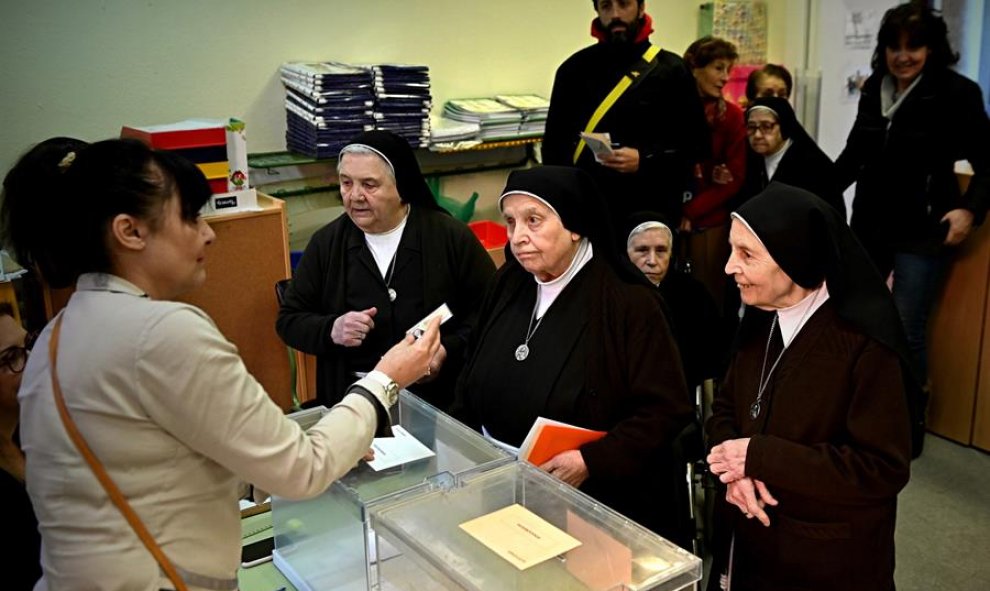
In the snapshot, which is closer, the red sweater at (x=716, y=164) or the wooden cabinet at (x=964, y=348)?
the wooden cabinet at (x=964, y=348)

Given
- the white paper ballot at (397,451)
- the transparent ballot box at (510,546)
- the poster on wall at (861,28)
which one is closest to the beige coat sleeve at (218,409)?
the transparent ballot box at (510,546)

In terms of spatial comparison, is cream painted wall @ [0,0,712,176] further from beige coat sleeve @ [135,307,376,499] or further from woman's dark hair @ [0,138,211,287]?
beige coat sleeve @ [135,307,376,499]

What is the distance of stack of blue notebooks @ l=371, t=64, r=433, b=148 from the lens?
4266mm

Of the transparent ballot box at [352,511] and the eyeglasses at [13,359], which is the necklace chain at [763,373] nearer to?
the transparent ballot box at [352,511]

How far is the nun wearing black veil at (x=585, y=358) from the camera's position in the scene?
7.79 ft

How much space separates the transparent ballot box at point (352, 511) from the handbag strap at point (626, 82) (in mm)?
2306

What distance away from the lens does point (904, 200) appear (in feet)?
13.0

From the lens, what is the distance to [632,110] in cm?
410

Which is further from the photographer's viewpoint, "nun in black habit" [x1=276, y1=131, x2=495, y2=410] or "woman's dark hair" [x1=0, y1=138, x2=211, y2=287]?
"nun in black habit" [x1=276, y1=131, x2=495, y2=410]

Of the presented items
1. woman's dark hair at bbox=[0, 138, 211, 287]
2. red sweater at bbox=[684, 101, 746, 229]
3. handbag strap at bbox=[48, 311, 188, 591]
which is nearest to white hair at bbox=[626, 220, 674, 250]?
red sweater at bbox=[684, 101, 746, 229]

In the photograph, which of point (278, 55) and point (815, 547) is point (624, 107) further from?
point (815, 547)

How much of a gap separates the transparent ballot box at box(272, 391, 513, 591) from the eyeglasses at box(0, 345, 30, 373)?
2.07 ft

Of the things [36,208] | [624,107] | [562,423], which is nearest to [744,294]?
[562,423]

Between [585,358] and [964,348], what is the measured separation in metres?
2.63
